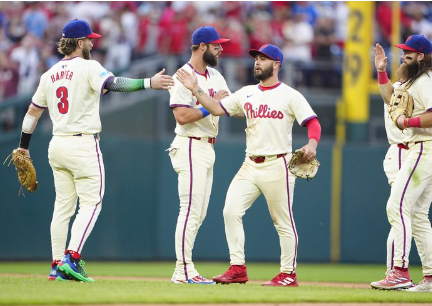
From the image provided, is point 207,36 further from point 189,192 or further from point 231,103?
point 189,192

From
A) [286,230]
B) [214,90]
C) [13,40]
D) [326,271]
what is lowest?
[326,271]

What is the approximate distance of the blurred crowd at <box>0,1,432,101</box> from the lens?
1337 centimetres

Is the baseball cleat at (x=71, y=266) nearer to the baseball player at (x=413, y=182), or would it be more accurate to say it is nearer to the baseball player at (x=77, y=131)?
the baseball player at (x=77, y=131)

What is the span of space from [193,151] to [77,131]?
107 cm

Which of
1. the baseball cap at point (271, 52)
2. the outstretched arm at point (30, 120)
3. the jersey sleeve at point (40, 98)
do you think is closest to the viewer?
the baseball cap at point (271, 52)

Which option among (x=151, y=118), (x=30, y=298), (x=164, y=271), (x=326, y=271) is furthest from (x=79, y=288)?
(x=151, y=118)

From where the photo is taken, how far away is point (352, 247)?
12516 mm

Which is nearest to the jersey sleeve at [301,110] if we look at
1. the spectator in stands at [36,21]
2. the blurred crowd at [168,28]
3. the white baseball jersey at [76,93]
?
the white baseball jersey at [76,93]

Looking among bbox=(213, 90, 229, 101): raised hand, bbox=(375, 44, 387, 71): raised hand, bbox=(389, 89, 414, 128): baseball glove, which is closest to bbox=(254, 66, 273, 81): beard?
bbox=(213, 90, 229, 101): raised hand

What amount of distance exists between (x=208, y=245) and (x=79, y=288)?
583 cm

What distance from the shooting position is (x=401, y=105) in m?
7.17

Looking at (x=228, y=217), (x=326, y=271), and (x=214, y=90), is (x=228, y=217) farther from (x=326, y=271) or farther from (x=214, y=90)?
(x=326, y=271)

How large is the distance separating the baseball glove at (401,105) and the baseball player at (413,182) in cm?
5

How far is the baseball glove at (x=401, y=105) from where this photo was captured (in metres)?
7.11
